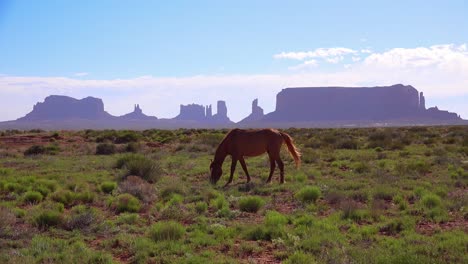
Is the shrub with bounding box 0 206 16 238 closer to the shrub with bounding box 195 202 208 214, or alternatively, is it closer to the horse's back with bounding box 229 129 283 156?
the shrub with bounding box 195 202 208 214

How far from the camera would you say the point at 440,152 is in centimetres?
2541

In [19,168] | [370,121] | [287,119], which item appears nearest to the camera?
[19,168]

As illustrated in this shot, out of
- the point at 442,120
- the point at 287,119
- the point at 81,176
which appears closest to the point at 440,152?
the point at 81,176

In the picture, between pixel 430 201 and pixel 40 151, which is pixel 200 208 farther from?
pixel 40 151

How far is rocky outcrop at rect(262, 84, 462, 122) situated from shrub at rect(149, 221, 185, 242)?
163097 mm

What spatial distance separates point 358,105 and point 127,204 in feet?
556

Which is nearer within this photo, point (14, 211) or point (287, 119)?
point (14, 211)

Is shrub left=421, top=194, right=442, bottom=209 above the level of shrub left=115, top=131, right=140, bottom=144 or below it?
below

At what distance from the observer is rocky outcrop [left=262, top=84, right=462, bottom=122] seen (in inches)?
6722

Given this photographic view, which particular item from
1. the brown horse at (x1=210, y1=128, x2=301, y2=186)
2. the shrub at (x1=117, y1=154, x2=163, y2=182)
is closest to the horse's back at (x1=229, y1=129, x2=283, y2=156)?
the brown horse at (x1=210, y1=128, x2=301, y2=186)

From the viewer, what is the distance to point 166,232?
909 cm

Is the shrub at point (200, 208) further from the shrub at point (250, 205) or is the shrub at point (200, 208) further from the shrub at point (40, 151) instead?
the shrub at point (40, 151)

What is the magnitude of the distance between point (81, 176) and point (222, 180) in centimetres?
518

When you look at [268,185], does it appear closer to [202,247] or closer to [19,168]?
[202,247]
